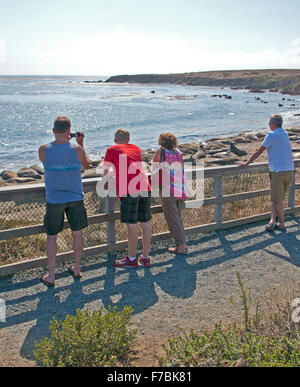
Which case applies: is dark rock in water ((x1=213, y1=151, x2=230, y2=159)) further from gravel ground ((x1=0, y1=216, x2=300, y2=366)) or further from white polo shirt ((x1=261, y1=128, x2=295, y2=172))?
gravel ground ((x1=0, y1=216, x2=300, y2=366))

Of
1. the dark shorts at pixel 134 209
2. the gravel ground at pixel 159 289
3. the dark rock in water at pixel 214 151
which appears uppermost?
the dark shorts at pixel 134 209

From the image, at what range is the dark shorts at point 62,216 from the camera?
472 cm

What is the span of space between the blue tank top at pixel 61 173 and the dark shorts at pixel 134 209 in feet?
2.15

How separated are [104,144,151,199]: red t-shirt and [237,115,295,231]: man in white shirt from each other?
87.5 inches

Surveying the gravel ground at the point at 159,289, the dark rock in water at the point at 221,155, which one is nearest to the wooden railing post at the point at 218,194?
the gravel ground at the point at 159,289

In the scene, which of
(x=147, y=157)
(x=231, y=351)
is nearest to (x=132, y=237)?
(x=231, y=351)

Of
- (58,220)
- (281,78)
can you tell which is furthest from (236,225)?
(281,78)

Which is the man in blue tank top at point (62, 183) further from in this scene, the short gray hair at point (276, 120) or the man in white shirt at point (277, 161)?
the short gray hair at point (276, 120)

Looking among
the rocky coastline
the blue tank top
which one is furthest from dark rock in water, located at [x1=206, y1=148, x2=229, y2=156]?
the blue tank top

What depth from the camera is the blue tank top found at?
4559 millimetres

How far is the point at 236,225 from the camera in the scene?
702cm

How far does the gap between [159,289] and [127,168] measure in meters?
1.45

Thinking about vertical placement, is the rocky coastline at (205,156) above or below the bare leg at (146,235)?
below

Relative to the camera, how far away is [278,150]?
21.4 feet
